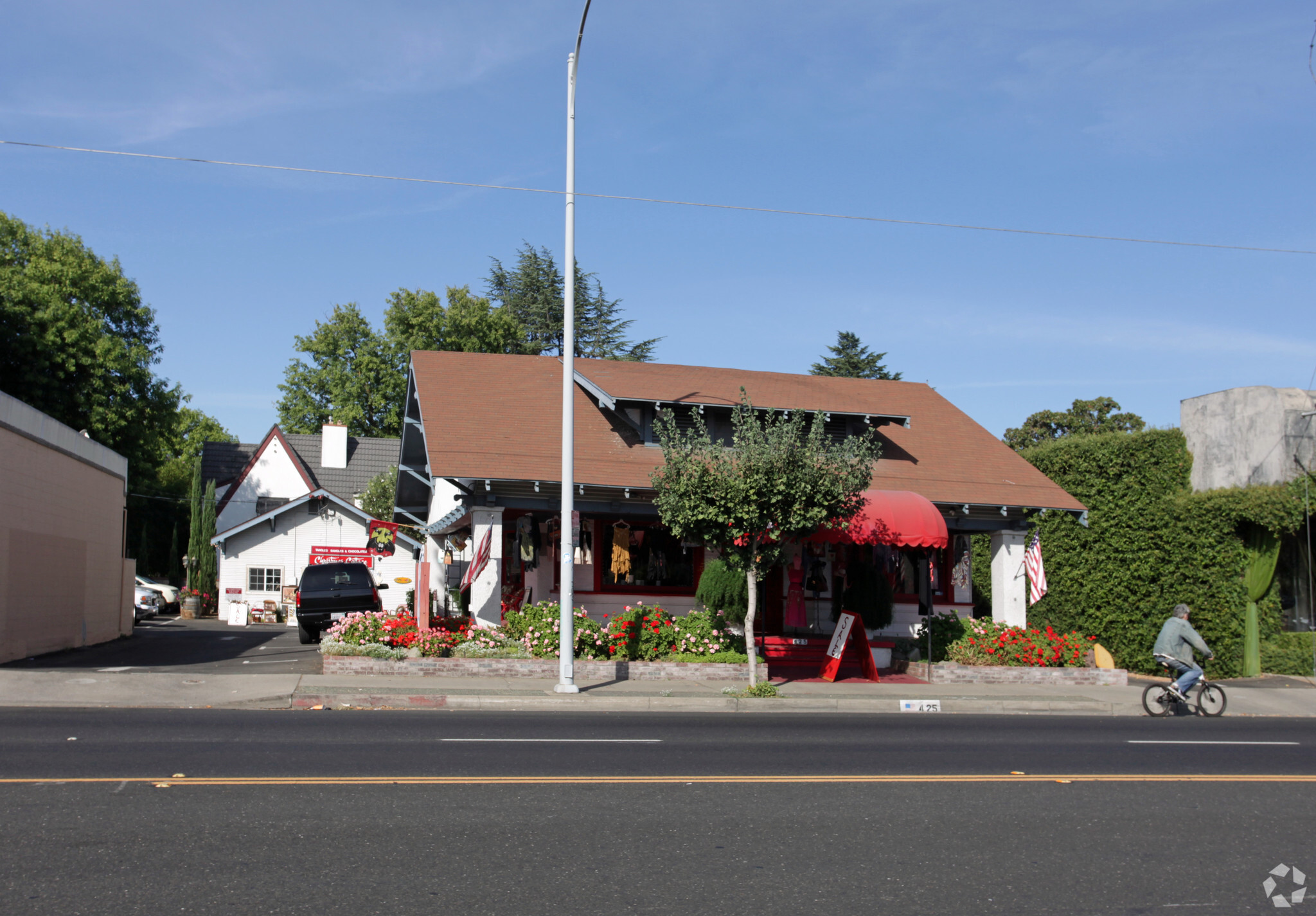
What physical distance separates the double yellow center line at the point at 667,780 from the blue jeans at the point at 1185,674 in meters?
5.77

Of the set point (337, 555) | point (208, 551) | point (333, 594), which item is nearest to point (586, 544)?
point (333, 594)

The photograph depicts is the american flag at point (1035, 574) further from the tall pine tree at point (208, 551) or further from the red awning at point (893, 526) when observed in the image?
the tall pine tree at point (208, 551)

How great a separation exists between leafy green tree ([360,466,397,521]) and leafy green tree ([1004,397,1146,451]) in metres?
35.3

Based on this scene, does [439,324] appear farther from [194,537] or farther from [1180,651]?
[1180,651]

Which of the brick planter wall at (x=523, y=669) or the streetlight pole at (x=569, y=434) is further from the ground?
the streetlight pole at (x=569, y=434)

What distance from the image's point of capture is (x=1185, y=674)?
1595 cm

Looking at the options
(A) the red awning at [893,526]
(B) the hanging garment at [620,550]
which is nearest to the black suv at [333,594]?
(B) the hanging garment at [620,550]

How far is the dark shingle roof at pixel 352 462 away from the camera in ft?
157

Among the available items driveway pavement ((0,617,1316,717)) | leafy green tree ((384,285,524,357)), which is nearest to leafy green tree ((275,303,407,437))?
leafy green tree ((384,285,524,357))

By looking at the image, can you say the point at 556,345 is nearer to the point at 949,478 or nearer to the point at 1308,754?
the point at 949,478

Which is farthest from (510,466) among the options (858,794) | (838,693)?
(858,794)

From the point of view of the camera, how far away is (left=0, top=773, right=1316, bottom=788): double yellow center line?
27.4ft

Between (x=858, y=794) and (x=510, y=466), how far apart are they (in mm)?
12122

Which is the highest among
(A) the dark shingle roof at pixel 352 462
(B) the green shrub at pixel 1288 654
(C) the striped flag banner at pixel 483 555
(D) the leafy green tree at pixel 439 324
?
(D) the leafy green tree at pixel 439 324
